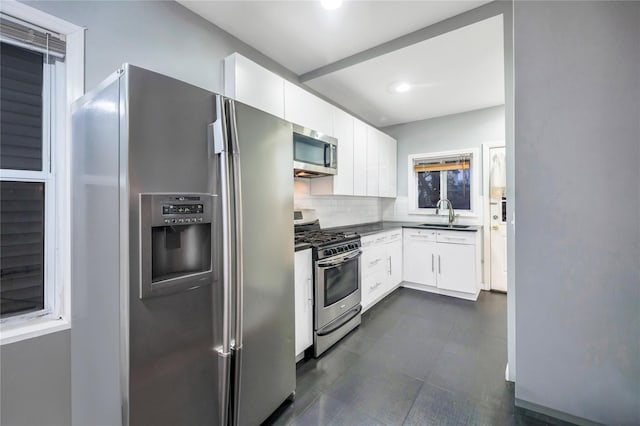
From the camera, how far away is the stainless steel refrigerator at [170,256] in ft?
3.22

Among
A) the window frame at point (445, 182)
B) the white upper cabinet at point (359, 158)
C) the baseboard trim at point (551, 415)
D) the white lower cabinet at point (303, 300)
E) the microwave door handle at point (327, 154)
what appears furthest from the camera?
the window frame at point (445, 182)

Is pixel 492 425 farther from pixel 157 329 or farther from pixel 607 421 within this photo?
pixel 157 329

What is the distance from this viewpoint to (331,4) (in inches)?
72.2

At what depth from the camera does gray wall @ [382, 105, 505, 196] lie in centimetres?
384

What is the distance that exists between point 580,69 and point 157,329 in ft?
8.10

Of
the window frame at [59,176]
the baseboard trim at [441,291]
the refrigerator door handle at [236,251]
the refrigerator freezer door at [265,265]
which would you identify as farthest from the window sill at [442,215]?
the window frame at [59,176]

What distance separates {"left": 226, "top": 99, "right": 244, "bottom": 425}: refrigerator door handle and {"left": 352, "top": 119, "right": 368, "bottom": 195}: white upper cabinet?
2287 millimetres

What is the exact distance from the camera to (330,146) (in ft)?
9.46

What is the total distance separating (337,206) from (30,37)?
3.07 metres

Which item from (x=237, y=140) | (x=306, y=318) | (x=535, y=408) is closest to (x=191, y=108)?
Result: (x=237, y=140)

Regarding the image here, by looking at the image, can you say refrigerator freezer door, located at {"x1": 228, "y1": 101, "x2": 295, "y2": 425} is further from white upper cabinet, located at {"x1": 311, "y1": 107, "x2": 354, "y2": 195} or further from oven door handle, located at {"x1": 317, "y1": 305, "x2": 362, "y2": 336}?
white upper cabinet, located at {"x1": 311, "y1": 107, "x2": 354, "y2": 195}

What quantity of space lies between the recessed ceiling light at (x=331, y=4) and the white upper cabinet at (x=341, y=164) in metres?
1.19

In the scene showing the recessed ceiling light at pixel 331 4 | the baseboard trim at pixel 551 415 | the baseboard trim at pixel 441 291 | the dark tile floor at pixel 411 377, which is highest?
the recessed ceiling light at pixel 331 4

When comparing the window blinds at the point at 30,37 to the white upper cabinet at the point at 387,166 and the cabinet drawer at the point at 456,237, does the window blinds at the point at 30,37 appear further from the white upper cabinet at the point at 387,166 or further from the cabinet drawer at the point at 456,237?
the cabinet drawer at the point at 456,237
